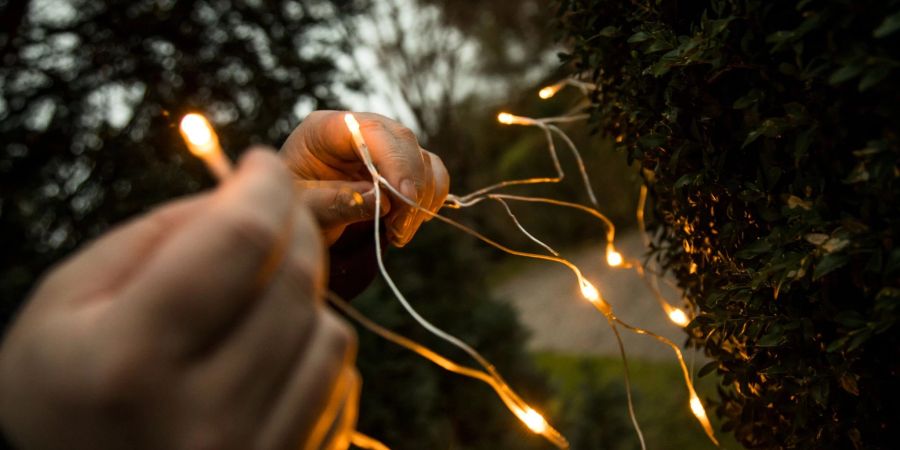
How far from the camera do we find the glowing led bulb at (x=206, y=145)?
894 mm

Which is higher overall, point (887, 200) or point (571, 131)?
point (887, 200)

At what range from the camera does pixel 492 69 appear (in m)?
20.8

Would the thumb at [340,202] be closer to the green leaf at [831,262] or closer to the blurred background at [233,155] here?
the green leaf at [831,262]

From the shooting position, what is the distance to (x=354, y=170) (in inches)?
75.8

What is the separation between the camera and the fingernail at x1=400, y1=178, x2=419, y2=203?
5.54 feet

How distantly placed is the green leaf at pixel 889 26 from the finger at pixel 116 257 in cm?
94

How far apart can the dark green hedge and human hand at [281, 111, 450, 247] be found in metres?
0.55

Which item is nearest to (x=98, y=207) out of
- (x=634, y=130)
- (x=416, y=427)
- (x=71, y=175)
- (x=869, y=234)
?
(x=71, y=175)

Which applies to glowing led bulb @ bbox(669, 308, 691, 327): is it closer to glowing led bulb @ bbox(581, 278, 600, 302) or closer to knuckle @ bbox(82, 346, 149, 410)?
glowing led bulb @ bbox(581, 278, 600, 302)

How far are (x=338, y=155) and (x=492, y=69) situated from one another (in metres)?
19.5

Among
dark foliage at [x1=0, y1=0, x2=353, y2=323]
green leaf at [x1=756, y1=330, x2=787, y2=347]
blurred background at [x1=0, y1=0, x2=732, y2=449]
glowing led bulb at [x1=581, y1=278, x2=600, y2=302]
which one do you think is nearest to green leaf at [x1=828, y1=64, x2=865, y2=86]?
green leaf at [x1=756, y1=330, x2=787, y2=347]

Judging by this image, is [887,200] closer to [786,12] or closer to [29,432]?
[786,12]

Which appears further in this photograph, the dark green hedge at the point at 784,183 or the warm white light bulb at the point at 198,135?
the dark green hedge at the point at 784,183

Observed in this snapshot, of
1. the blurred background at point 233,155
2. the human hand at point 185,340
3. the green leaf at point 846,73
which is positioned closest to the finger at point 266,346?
the human hand at point 185,340
